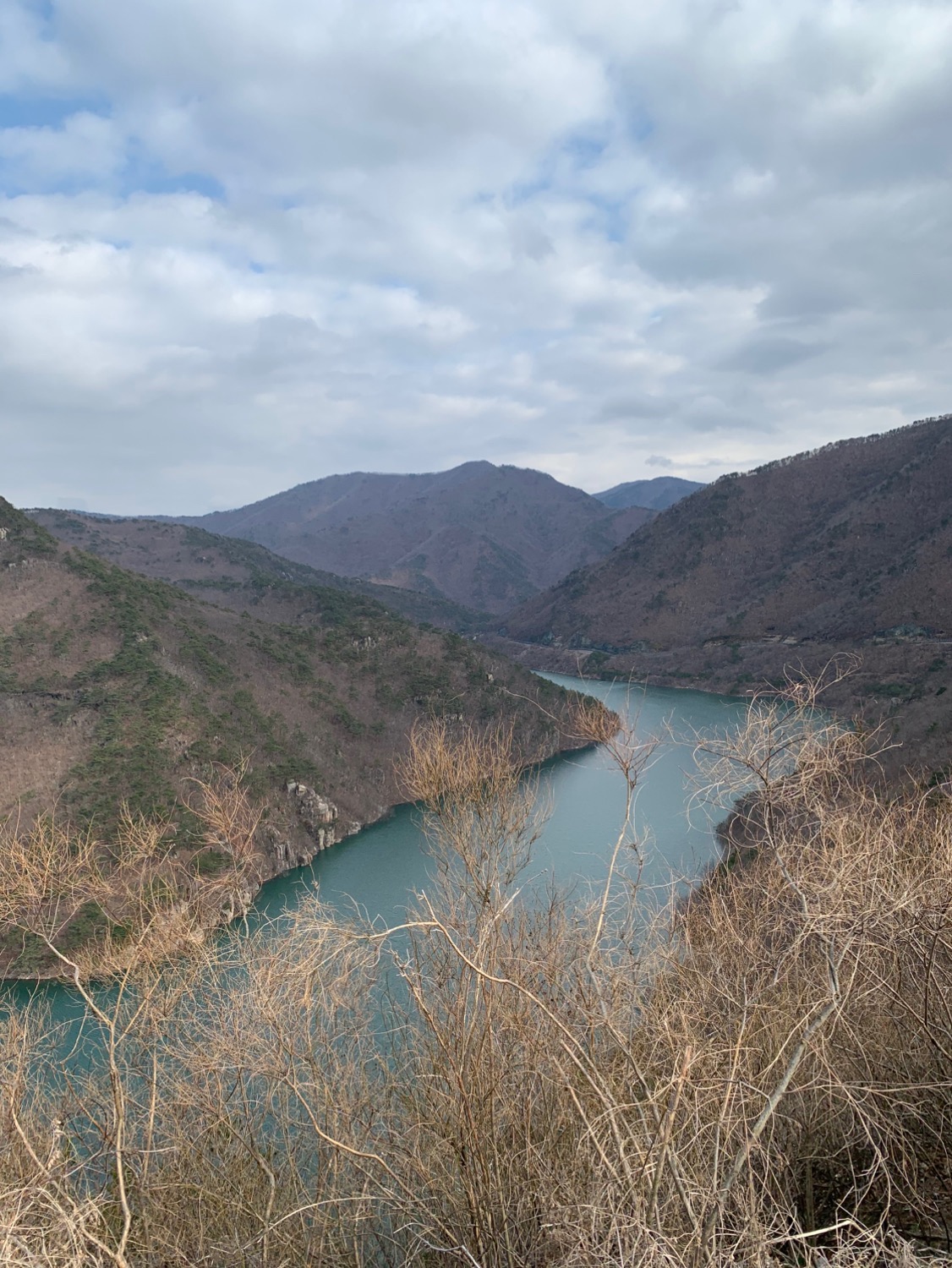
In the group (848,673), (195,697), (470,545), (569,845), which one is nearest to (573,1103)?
(848,673)

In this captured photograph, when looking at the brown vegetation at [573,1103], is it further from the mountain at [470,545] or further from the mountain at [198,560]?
the mountain at [470,545]

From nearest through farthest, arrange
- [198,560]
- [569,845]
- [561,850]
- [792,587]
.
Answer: [561,850]
[569,845]
[792,587]
[198,560]

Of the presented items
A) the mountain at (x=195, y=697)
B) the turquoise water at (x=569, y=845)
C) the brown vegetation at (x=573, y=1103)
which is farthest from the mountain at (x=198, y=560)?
the brown vegetation at (x=573, y=1103)

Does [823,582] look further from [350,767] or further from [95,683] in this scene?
[95,683]

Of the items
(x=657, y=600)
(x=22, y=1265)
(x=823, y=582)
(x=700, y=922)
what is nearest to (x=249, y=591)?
(x=657, y=600)

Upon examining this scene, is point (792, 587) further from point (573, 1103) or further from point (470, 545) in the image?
point (470, 545)

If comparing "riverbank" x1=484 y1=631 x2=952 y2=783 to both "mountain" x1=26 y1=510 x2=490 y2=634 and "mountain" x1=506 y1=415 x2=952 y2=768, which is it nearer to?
"mountain" x1=506 y1=415 x2=952 y2=768
